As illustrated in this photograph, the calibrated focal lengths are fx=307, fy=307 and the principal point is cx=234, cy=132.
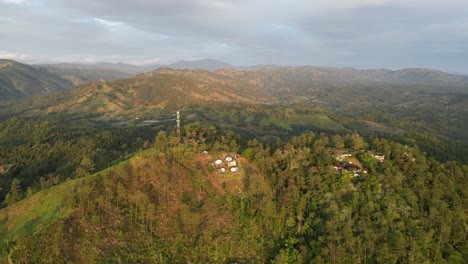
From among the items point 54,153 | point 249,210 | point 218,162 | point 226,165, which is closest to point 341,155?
point 226,165

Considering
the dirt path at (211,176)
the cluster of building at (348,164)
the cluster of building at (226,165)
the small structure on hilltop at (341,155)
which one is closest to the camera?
the dirt path at (211,176)

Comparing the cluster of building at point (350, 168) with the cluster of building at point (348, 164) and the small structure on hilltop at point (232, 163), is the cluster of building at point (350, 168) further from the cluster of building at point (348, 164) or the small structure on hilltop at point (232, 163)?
the small structure on hilltop at point (232, 163)

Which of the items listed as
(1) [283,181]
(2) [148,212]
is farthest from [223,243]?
(1) [283,181]

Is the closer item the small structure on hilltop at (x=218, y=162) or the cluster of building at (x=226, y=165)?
the cluster of building at (x=226, y=165)

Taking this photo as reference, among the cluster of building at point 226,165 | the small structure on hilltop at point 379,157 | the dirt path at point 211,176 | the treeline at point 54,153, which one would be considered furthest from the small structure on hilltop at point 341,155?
the treeline at point 54,153

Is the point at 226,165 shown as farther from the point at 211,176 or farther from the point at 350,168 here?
the point at 350,168

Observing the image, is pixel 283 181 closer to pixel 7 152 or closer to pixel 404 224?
pixel 404 224

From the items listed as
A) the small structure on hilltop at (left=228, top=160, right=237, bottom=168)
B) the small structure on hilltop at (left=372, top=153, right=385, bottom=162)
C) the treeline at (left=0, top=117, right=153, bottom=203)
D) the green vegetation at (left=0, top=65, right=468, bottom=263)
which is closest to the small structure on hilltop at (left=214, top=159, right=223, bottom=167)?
the green vegetation at (left=0, top=65, right=468, bottom=263)

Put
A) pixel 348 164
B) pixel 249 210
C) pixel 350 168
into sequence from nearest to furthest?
pixel 249 210 < pixel 350 168 < pixel 348 164
